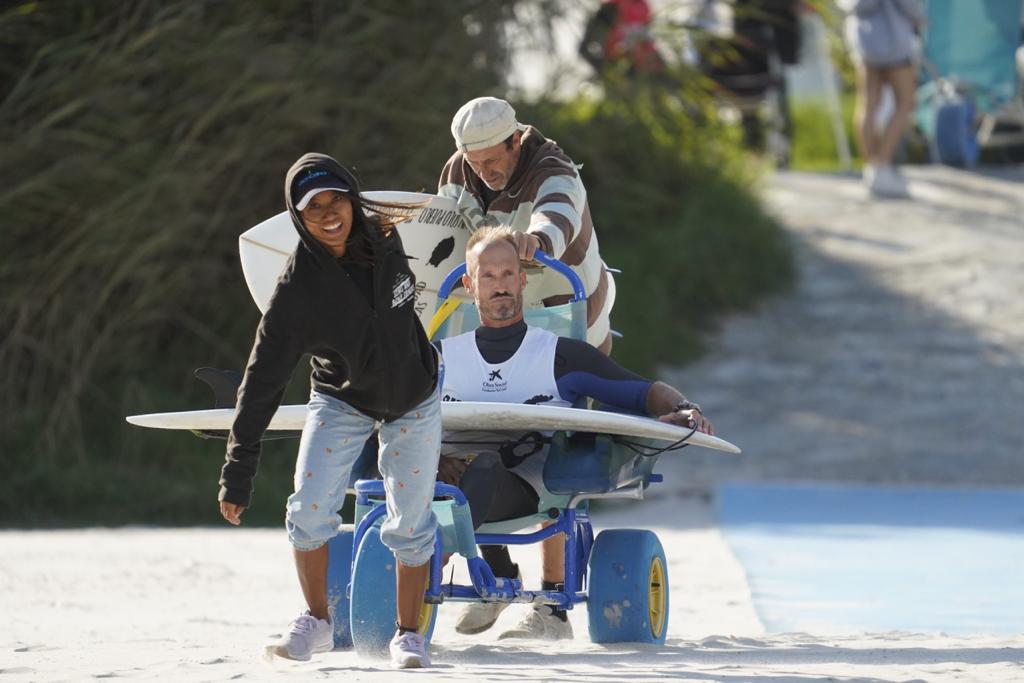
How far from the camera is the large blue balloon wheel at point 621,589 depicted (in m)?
5.25

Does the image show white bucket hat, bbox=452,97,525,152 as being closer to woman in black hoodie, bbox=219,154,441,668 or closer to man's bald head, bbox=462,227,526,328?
man's bald head, bbox=462,227,526,328

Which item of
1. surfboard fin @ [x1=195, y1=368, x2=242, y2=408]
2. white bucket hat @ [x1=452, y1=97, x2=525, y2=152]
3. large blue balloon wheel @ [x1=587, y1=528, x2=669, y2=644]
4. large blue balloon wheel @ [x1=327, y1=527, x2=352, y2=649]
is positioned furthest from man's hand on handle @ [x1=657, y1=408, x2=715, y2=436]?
surfboard fin @ [x1=195, y1=368, x2=242, y2=408]

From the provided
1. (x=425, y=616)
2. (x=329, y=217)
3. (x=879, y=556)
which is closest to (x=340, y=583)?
(x=425, y=616)

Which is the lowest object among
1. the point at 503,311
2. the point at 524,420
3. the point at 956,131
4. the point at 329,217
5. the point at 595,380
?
the point at 524,420

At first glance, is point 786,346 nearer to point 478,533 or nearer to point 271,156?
point 271,156

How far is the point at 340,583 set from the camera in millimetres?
5176

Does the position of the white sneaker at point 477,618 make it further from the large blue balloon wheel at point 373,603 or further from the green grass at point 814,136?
the green grass at point 814,136

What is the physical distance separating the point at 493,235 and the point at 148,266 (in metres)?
5.55

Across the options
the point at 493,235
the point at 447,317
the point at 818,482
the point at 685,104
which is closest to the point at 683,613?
the point at 447,317

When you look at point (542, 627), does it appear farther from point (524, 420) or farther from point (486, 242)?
point (486, 242)

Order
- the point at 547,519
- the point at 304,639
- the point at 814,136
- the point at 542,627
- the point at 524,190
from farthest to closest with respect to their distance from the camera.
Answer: the point at 814,136, the point at 524,190, the point at 542,627, the point at 547,519, the point at 304,639

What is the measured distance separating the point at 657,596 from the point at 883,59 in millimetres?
8490

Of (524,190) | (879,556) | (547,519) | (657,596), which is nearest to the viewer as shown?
(547,519)

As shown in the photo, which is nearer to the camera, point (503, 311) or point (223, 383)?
point (223, 383)
